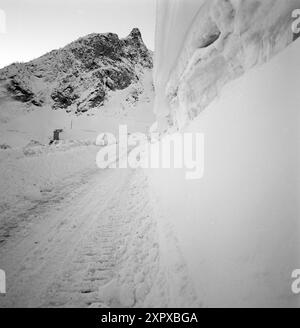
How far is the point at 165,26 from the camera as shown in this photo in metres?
7.98

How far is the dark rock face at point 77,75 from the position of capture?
56000mm

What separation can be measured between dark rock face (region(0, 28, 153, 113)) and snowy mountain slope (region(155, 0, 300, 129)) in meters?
51.3

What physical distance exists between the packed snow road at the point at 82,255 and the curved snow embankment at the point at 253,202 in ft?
2.75

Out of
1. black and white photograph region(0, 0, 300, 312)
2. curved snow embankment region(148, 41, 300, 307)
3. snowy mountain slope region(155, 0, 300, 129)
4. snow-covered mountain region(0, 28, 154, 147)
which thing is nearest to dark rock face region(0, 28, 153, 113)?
snow-covered mountain region(0, 28, 154, 147)

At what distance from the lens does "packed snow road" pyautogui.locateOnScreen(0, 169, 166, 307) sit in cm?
273

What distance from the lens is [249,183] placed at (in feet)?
7.42

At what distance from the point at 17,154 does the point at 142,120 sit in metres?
40.7

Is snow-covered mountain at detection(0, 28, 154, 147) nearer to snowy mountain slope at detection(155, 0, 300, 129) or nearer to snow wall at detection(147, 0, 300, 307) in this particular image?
snowy mountain slope at detection(155, 0, 300, 129)

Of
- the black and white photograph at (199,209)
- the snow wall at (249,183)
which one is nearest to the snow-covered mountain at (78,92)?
the black and white photograph at (199,209)

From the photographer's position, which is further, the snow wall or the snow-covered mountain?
the snow-covered mountain

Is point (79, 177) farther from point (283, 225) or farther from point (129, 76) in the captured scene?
point (129, 76)

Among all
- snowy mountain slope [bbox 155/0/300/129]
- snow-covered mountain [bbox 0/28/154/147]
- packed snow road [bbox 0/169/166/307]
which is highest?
snow-covered mountain [bbox 0/28/154/147]

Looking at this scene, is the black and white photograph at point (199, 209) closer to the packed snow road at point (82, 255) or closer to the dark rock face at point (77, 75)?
the packed snow road at point (82, 255)
